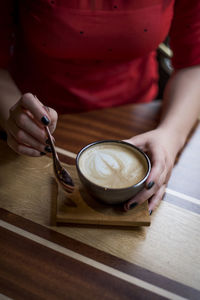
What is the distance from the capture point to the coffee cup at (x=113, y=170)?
78 cm

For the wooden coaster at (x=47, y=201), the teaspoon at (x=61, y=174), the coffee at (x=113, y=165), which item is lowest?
the wooden coaster at (x=47, y=201)

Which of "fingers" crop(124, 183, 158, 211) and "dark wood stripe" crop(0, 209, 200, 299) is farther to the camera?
"fingers" crop(124, 183, 158, 211)

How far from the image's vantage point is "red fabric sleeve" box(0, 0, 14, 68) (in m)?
1.16

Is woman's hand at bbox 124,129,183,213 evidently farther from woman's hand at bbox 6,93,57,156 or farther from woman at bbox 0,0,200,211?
woman's hand at bbox 6,93,57,156

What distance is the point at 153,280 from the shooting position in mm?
722

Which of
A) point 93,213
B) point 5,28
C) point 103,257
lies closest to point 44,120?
point 93,213

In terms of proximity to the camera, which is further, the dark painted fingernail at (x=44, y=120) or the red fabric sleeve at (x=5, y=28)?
the red fabric sleeve at (x=5, y=28)

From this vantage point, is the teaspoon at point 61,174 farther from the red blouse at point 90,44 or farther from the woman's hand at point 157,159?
the red blouse at point 90,44

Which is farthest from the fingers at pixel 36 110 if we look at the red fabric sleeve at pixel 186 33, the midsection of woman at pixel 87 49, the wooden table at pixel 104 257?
the red fabric sleeve at pixel 186 33

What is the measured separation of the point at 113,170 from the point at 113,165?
23mm

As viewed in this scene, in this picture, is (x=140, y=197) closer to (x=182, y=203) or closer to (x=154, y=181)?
(x=154, y=181)

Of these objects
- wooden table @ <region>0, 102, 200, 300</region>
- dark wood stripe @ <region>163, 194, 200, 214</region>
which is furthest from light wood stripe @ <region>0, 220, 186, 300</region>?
dark wood stripe @ <region>163, 194, 200, 214</region>

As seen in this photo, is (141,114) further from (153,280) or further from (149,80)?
(153,280)

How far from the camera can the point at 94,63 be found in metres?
1.34
